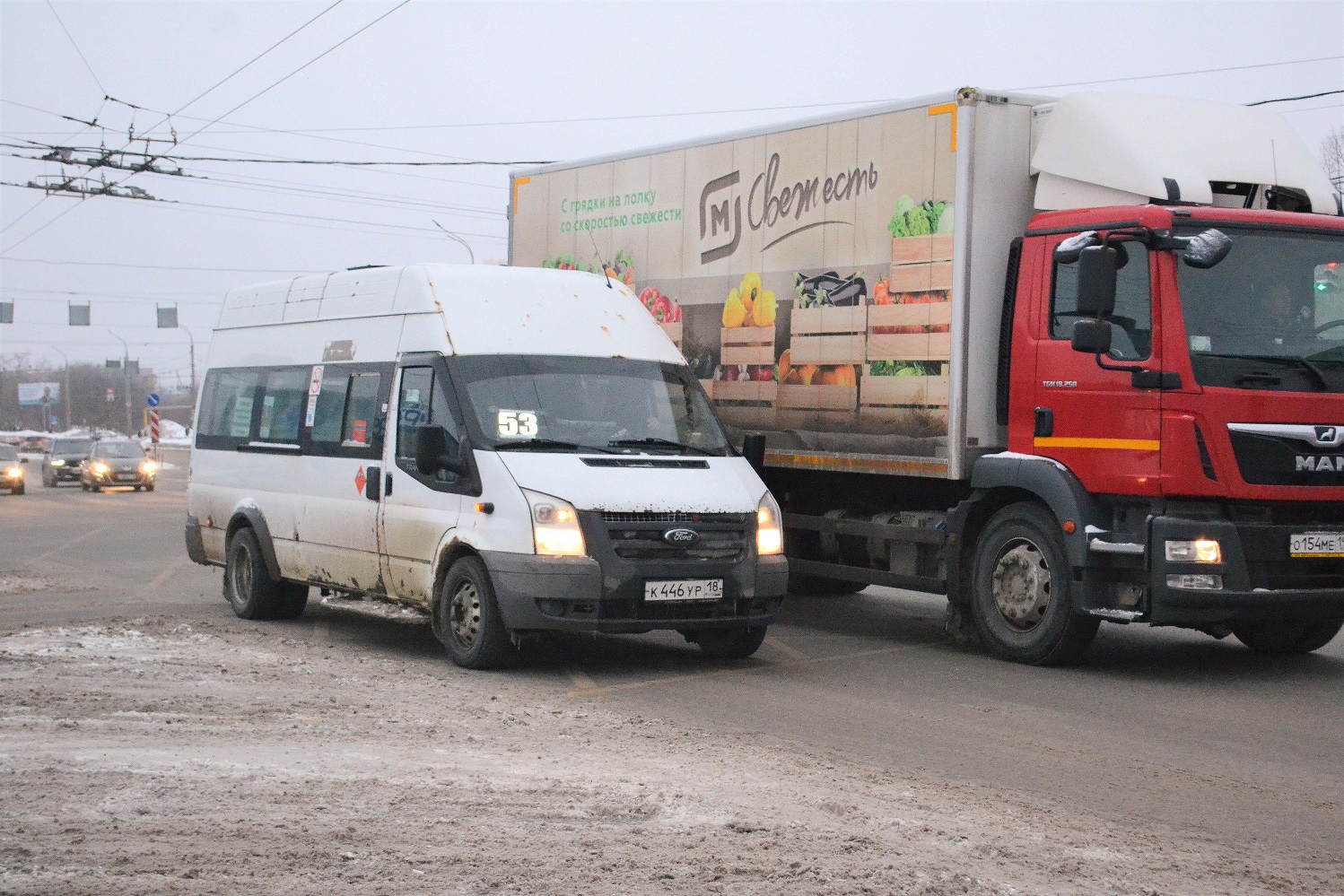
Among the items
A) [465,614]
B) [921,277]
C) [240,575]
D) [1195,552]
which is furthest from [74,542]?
[1195,552]

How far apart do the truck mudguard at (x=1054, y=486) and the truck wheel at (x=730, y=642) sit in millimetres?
1833

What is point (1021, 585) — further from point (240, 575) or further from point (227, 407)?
point (227, 407)

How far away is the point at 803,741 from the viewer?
7.59 meters

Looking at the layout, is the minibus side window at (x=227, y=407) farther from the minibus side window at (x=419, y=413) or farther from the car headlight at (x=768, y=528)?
the car headlight at (x=768, y=528)

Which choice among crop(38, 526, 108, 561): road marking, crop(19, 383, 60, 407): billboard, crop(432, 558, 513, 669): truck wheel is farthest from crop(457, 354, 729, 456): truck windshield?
crop(19, 383, 60, 407): billboard

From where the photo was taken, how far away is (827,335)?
455 inches

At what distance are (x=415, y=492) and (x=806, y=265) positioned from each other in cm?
353

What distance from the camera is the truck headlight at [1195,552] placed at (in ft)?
30.8

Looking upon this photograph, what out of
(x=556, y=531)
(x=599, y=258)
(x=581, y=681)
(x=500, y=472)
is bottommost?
(x=581, y=681)

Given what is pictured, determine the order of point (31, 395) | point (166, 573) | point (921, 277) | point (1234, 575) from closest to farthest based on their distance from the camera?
point (1234, 575)
point (921, 277)
point (166, 573)
point (31, 395)

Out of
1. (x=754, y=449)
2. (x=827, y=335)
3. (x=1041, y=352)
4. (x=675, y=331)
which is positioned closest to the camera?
(x=1041, y=352)

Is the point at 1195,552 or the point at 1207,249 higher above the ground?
the point at 1207,249

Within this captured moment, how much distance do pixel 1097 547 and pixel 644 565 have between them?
9.19 ft

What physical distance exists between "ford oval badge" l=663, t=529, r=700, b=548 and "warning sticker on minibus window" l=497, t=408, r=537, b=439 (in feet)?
3.67
